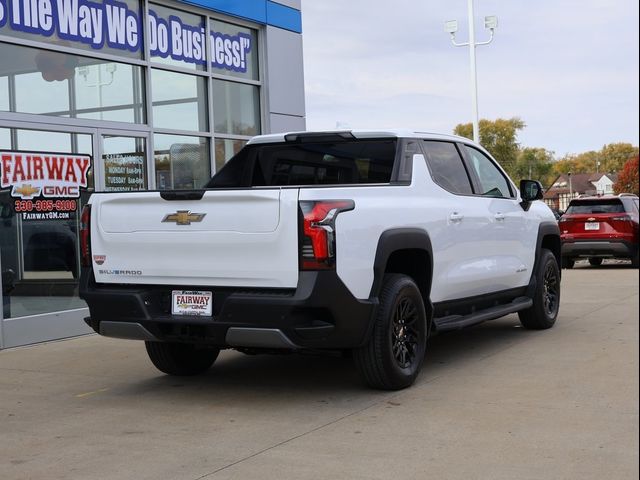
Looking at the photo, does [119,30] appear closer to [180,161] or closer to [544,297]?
[180,161]

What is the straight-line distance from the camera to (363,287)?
238 inches

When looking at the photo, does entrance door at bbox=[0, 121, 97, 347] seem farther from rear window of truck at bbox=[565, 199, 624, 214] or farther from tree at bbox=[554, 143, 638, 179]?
tree at bbox=[554, 143, 638, 179]

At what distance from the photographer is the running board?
718cm

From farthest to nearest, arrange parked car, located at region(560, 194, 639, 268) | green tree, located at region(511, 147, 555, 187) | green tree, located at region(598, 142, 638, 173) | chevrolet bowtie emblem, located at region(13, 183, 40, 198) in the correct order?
green tree, located at region(598, 142, 638, 173), green tree, located at region(511, 147, 555, 187), parked car, located at region(560, 194, 639, 268), chevrolet bowtie emblem, located at region(13, 183, 40, 198)

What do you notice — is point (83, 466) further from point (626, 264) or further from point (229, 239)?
point (626, 264)

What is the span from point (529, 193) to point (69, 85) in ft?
17.5

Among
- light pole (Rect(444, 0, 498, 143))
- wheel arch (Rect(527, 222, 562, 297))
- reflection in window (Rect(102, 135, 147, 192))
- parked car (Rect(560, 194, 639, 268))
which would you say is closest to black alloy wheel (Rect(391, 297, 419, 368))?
wheel arch (Rect(527, 222, 562, 297))

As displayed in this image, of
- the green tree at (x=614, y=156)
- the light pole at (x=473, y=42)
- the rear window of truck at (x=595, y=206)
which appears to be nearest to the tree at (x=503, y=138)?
the green tree at (x=614, y=156)

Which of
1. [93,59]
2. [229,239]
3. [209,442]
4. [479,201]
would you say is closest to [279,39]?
[93,59]

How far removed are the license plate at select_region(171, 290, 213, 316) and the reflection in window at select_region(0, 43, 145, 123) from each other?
4382 millimetres

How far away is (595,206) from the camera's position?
1870 cm

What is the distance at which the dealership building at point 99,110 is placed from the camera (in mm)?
9500

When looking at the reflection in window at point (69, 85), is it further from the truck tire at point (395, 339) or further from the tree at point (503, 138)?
the tree at point (503, 138)

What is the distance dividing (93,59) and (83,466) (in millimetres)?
6835
